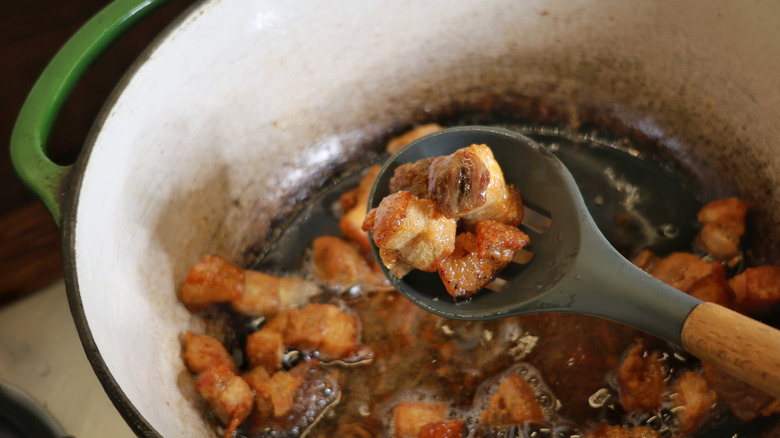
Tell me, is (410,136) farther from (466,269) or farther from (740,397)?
(740,397)

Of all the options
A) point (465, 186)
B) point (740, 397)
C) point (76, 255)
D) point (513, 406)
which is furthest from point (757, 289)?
point (76, 255)

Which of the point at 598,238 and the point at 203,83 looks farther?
the point at 203,83

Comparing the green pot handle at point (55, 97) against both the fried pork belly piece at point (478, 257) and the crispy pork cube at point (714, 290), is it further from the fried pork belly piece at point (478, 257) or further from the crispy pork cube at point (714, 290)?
the crispy pork cube at point (714, 290)

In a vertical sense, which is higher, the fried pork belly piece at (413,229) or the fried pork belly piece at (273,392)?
the fried pork belly piece at (413,229)

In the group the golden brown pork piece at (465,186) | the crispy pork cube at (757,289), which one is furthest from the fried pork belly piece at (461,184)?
the crispy pork cube at (757,289)

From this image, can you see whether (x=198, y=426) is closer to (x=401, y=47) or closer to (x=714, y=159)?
(x=401, y=47)

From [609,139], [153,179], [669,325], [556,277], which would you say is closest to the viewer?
[669,325]

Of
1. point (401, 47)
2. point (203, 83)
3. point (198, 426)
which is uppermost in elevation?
point (203, 83)

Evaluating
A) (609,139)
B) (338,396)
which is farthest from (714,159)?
(338,396)

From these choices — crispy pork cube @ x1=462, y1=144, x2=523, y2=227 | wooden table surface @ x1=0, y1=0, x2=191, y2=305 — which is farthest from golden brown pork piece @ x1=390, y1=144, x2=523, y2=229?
wooden table surface @ x1=0, y1=0, x2=191, y2=305
